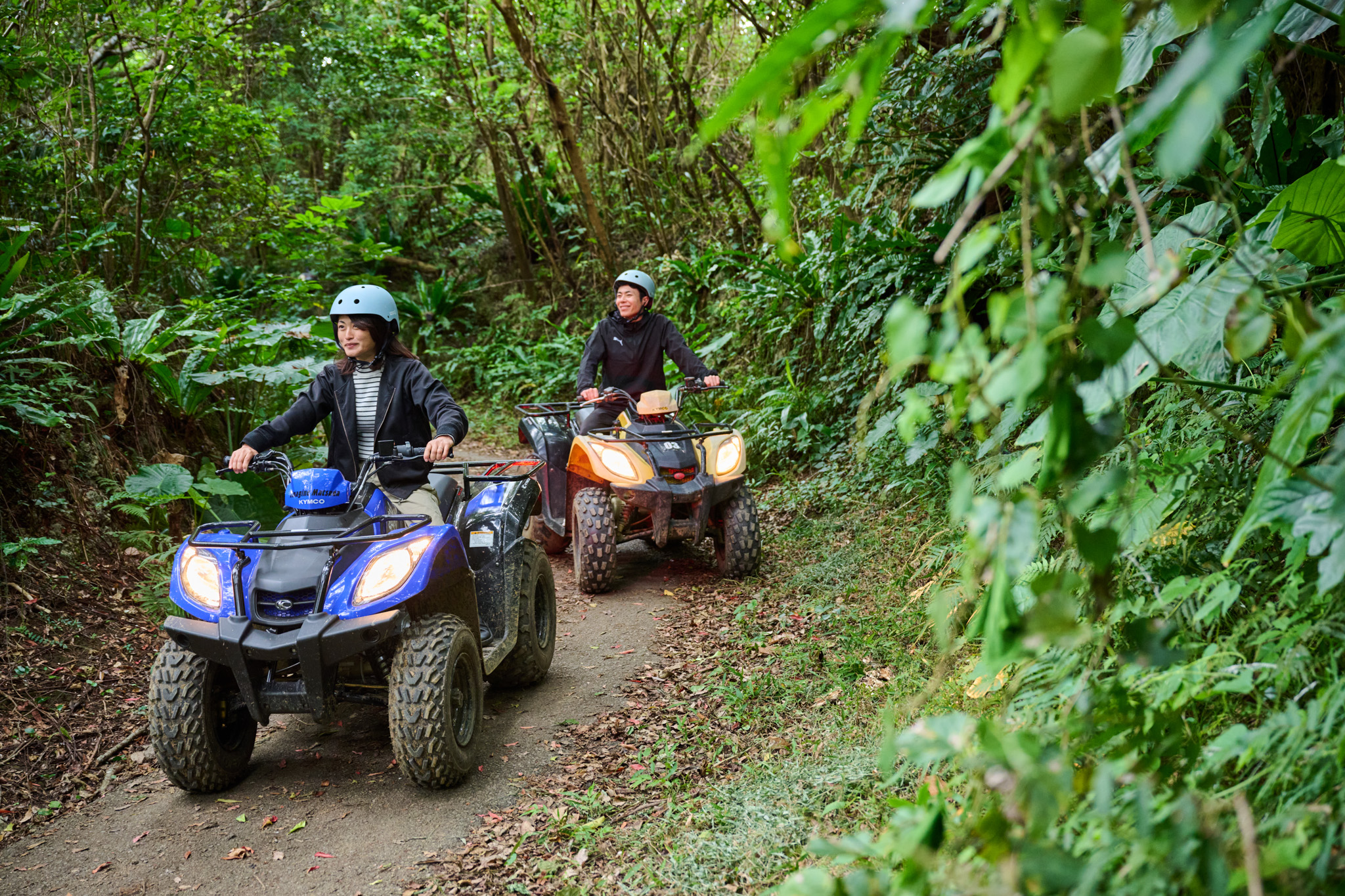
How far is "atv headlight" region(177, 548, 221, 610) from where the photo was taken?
10.5 feet

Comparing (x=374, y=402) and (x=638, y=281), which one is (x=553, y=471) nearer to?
(x=638, y=281)

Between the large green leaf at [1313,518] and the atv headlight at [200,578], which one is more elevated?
the atv headlight at [200,578]

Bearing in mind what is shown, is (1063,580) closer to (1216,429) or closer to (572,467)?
(1216,429)

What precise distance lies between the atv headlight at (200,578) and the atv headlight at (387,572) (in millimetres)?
518

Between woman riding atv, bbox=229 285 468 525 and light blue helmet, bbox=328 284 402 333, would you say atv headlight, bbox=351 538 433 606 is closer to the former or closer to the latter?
woman riding atv, bbox=229 285 468 525

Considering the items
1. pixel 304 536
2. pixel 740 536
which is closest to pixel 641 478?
pixel 740 536

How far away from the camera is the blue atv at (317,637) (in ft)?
10.2

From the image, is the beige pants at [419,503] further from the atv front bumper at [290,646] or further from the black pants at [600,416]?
the black pants at [600,416]

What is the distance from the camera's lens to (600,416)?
6754 mm

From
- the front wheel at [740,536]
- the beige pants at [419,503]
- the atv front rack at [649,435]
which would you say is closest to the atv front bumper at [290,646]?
the beige pants at [419,503]

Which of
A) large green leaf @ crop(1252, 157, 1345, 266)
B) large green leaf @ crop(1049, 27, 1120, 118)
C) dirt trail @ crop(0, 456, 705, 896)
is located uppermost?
large green leaf @ crop(1049, 27, 1120, 118)

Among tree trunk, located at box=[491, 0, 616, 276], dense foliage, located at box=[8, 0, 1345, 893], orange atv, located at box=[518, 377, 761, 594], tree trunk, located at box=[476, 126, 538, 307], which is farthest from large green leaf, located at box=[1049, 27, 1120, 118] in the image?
tree trunk, located at box=[476, 126, 538, 307]

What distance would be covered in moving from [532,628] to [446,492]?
2.51 ft

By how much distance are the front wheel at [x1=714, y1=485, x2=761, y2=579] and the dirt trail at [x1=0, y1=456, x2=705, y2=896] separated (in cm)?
179
